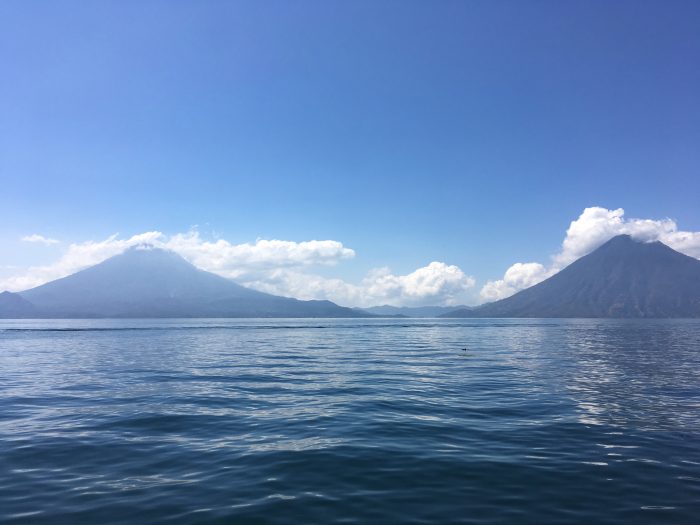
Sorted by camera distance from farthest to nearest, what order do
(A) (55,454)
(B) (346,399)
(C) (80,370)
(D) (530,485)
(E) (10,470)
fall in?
(C) (80,370) → (B) (346,399) → (A) (55,454) → (E) (10,470) → (D) (530,485)

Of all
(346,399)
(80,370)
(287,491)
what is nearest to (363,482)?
(287,491)

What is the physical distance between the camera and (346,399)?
2859 centimetres

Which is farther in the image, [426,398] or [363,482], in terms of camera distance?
[426,398]

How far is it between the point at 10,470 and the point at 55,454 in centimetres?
182

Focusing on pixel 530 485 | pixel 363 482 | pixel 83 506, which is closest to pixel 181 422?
pixel 83 506

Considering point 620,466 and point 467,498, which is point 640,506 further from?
point 467,498

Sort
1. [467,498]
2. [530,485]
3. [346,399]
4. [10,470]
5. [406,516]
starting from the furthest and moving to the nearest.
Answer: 1. [346,399]
2. [10,470]
3. [530,485]
4. [467,498]
5. [406,516]

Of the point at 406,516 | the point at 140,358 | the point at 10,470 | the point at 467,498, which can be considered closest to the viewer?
the point at 406,516

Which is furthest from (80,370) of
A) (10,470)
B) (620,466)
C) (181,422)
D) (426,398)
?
(620,466)

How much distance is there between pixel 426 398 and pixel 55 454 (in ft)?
66.4

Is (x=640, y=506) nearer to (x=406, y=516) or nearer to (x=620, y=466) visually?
(x=620, y=466)

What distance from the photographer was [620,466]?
1577 cm

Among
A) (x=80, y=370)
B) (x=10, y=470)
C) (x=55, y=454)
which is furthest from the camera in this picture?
(x=80, y=370)

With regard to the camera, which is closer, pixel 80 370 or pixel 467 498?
pixel 467 498
